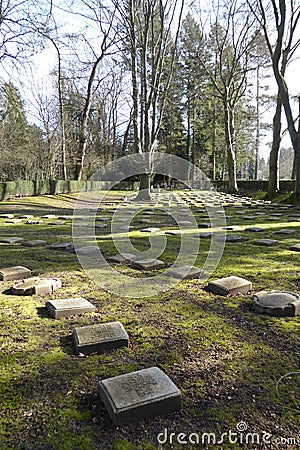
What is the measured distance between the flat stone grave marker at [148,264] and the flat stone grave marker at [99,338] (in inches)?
59.0

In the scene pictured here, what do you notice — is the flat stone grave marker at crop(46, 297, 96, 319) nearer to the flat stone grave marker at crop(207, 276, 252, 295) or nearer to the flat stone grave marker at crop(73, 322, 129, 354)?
the flat stone grave marker at crop(73, 322, 129, 354)

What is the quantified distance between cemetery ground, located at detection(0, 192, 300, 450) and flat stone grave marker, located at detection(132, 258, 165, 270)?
2.08 feet

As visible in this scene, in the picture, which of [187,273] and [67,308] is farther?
[187,273]

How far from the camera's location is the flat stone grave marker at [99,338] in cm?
171

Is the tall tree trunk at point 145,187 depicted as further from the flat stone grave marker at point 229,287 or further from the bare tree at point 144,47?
the flat stone grave marker at point 229,287

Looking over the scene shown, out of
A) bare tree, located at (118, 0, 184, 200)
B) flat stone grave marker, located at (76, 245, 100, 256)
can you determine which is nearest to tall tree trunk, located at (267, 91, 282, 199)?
bare tree, located at (118, 0, 184, 200)

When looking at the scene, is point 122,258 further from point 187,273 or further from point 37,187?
point 37,187

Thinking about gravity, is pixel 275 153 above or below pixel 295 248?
above

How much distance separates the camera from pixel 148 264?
3404mm

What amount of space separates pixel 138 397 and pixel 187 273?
189 centimetres

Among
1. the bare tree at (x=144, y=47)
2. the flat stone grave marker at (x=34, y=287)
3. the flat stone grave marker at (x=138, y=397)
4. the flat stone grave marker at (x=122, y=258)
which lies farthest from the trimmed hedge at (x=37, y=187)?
the flat stone grave marker at (x=138, y=397)

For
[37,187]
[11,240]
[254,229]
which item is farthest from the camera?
[37,187]

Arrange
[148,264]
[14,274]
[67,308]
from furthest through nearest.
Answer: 1. [148,264]
2. [14,274]
3. [67,308]

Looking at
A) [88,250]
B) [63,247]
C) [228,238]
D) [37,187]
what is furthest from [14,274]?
[37,187]
